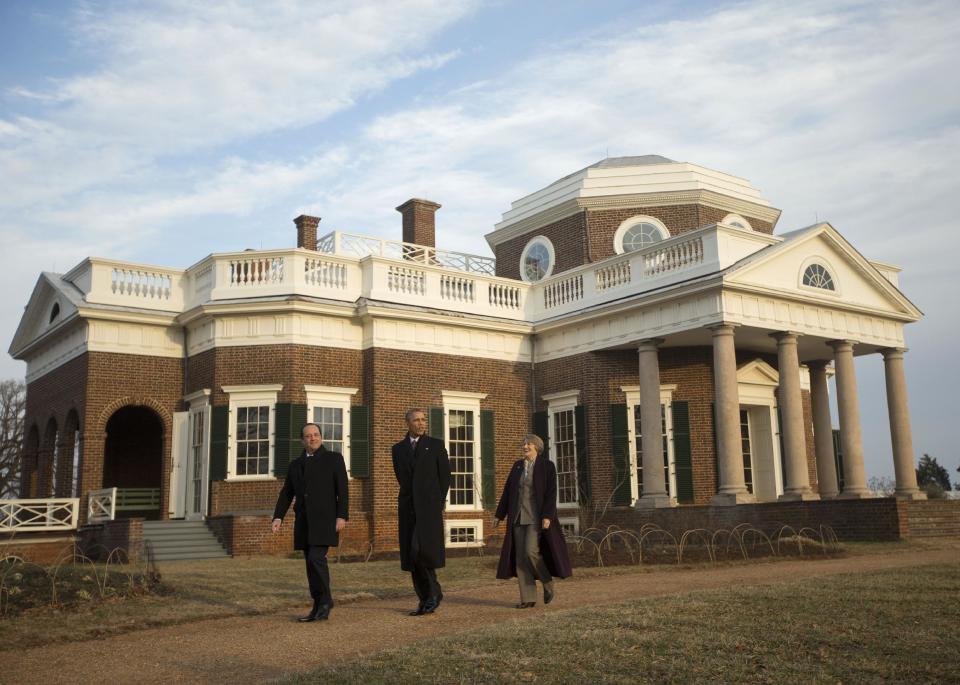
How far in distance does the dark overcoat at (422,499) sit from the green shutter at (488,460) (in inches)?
525

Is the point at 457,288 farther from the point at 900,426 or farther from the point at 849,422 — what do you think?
the point at 900,426

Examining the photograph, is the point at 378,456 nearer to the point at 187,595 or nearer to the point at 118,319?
the point at 118,319

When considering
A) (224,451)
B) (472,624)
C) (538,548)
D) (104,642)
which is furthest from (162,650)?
(224,451)

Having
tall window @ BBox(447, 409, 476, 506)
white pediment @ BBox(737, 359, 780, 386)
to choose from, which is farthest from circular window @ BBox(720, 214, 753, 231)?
tall window @ BBox(447, 409, 476, 506)

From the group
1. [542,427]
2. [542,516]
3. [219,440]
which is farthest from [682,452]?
[542,516]

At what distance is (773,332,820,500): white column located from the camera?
1903 cm

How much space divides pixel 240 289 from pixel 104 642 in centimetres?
1320

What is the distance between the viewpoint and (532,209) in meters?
27.4

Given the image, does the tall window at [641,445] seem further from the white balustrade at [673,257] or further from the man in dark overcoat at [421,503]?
the man in dark overcoat at [421,503]

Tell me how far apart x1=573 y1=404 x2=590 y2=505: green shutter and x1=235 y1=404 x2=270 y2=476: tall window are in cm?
739

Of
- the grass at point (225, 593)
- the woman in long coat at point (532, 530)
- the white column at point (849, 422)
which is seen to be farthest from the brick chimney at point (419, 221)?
the woman in long coat at point (532, 530)

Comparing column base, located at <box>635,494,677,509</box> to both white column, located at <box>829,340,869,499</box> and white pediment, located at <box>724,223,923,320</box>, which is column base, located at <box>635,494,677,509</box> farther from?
white pediment, located at <box>724,223,923,320</box>

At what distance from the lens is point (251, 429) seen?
65.9 feet

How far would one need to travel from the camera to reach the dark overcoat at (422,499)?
28.3 feet
